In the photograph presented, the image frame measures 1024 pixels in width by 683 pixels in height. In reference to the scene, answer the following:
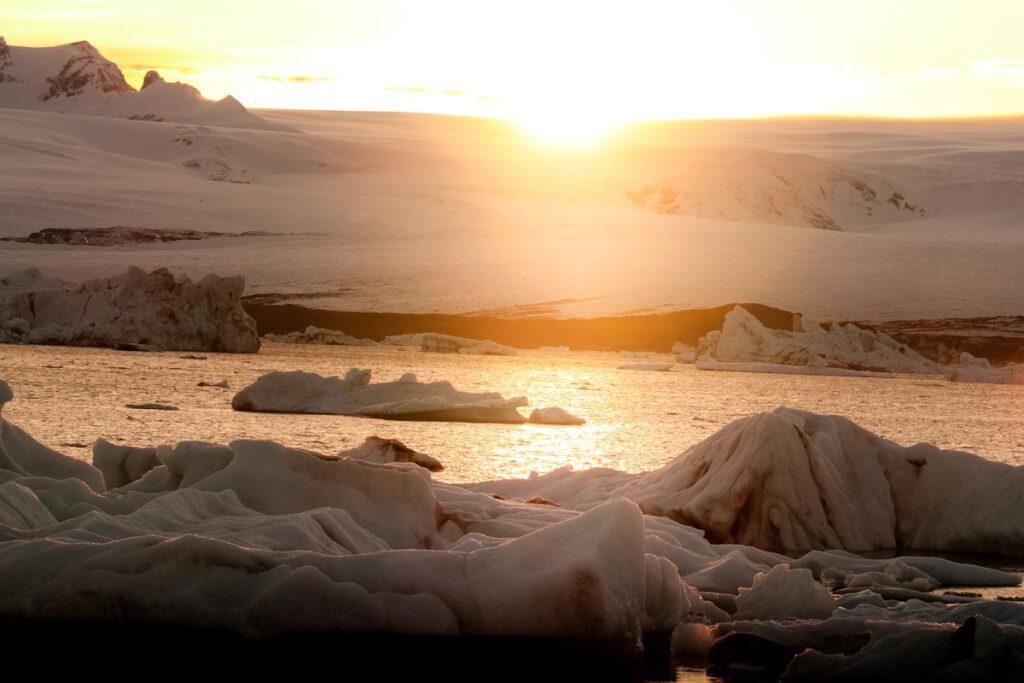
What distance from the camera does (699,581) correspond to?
23.6 ft

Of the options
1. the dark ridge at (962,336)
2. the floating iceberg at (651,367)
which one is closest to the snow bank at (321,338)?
the floating iceberg at (651,367)

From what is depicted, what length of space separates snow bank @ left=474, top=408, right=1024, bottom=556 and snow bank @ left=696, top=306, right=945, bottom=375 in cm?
2164

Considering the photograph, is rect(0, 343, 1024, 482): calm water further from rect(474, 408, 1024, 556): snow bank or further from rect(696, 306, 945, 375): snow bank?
rect(474, 408, 1024, 556): snow bank

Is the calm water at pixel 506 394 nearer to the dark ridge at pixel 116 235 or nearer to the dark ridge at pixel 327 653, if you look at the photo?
the dark ridge at pixel 327 653

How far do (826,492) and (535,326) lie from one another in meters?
32.5

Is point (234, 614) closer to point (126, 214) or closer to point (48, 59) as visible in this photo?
point (126, 214)

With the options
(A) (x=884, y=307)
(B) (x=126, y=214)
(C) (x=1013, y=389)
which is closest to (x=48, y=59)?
(B) (x=126, y=214)

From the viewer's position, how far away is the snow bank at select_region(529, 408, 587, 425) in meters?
19.2

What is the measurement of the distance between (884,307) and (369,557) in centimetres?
4019

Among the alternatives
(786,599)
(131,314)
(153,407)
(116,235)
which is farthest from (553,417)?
(116,235)

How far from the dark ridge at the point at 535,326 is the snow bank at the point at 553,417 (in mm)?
21330

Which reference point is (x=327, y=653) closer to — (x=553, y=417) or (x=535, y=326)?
(x=553, y=417)

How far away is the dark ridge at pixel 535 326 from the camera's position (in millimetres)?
40969

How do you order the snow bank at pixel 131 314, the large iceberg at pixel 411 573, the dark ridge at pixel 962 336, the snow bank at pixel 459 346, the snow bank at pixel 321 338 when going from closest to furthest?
the large iceberg at pixel 411 573 < the snow bank at pixel 131 314 < the snow bank at pixel 459 346 < the snow bank at pixel 321 338 < the dark ridge at pixel 962 336
